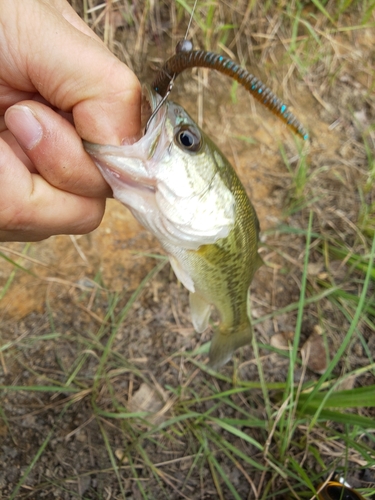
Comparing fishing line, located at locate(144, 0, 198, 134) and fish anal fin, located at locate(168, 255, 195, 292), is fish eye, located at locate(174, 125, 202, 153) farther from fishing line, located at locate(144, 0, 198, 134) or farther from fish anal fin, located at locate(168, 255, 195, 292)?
fish anal fin, located at locate(168, 255, 195, 292)

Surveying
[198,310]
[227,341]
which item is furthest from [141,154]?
[227,341]

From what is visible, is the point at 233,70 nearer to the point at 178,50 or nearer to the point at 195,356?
the point at 178,50

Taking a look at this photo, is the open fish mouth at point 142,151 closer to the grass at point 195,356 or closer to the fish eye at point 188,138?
the fish eye at point 188,138

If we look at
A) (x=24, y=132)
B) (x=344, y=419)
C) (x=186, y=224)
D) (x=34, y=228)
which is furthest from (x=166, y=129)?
(x=344, y=419)

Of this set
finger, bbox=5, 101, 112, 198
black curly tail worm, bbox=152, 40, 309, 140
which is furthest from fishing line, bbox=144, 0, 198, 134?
finger, bbox=5, 101, 112, 198

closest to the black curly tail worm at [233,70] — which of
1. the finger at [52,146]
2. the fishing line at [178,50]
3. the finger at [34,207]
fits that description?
the fishing line at [178,50]

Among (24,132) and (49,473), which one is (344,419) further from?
(24,132)
